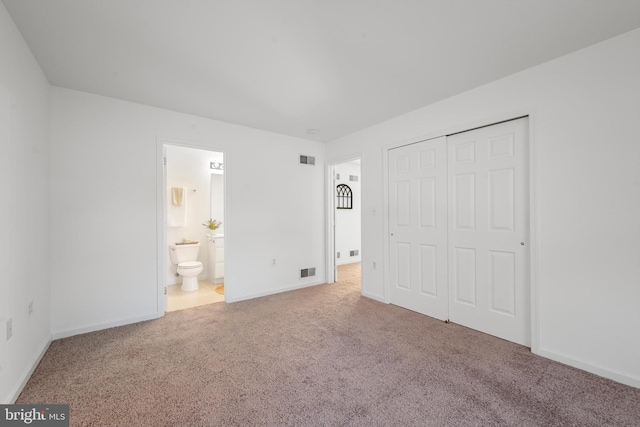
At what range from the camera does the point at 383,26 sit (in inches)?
72.1

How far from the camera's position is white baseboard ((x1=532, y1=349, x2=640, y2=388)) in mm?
1867

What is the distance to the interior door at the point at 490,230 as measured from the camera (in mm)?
2473

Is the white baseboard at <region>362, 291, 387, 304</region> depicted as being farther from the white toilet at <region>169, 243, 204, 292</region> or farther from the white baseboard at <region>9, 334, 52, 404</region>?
the white baseboard at <region>9, 334, 52, 404</region>

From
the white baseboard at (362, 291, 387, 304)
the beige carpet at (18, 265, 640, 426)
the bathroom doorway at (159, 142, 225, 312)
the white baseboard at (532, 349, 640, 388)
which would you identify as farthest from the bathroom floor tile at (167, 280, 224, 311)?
the white baseboard at (532, 349, 640, 388)

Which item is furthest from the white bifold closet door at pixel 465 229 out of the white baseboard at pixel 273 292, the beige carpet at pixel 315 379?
the white baseboard at pixel 273 292

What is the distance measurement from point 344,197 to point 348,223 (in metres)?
0.65

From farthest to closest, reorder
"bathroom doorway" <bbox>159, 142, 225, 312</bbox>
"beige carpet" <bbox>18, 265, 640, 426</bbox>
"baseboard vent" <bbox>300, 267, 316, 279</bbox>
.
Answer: "bathroom doorway" <bbox>159, 142, 225, 312</bbox>
"baseboard vent" <bbox>300, 267, 316, 279</bbox>
"beige carpet" <bbox>18, 265, 640, 426</bbox>

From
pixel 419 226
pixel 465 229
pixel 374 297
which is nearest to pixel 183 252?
pixel 374 297

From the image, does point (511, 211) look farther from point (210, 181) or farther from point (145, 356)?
point (210, 181)

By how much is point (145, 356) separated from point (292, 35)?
9.35ft

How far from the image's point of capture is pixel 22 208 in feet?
6.39

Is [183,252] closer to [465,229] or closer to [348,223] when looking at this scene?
[348,223]

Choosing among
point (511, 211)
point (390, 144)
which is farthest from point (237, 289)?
point (511, 211)

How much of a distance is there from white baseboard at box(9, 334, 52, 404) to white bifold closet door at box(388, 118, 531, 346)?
3.48 meters
